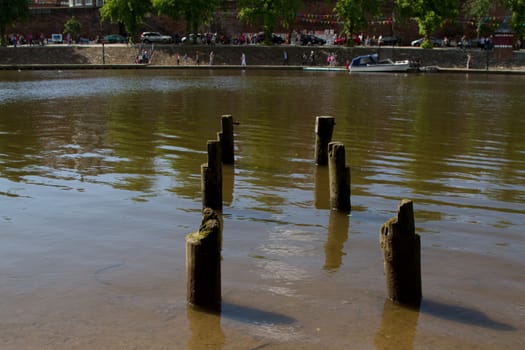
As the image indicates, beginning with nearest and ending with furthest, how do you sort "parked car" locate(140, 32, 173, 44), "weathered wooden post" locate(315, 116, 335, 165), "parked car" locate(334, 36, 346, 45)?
"weathered wooden post" locate(315, 116, 335, 165) → "parked car" locate(334, 36, 346, 45) → "parked car" locate(140, 32, 173, 44)

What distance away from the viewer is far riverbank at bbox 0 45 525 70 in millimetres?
59469

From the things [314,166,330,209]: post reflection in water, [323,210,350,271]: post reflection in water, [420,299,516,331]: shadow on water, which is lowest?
[420,299,516,331]: shadow on water

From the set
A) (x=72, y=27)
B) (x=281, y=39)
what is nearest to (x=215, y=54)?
(x=281, y=39)

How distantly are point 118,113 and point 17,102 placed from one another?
6.40m

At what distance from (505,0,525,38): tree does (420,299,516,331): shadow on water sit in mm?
55650

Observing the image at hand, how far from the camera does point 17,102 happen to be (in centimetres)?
2828

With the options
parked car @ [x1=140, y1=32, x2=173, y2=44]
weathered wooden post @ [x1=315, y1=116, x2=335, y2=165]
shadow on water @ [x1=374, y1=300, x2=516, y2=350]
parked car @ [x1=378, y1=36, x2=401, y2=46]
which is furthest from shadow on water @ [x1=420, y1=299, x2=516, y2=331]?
parked car @ [x1=378, y1=36, x2=401, y2=46]

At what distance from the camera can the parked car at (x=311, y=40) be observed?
228ft

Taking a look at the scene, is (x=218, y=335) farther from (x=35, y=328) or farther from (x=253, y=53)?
(x=253, y=53)

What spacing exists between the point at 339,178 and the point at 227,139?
393 centimetres

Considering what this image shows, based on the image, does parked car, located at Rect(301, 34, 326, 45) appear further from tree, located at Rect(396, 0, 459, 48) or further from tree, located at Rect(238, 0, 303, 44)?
tree, located at Rect(396, 0, 459, 48)

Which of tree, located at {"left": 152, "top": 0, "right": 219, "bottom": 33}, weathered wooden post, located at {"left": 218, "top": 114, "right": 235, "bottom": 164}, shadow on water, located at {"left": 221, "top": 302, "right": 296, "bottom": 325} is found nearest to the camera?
shadow on water, located at {"left": 221, "top": 302, "right": 296, "bottom": 325}

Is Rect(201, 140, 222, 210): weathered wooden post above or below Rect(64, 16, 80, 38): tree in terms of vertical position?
below

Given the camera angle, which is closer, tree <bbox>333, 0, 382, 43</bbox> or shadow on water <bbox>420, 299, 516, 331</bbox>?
shadow on water <bbox>420, 299, 516, 331</bbox>
